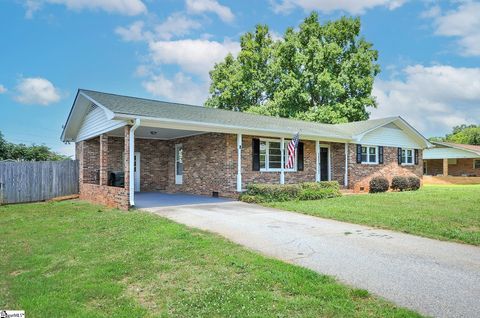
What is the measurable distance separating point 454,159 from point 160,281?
35520 mm

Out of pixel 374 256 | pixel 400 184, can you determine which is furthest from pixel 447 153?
pixel 374 256

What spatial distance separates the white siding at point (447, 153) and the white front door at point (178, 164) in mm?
24659

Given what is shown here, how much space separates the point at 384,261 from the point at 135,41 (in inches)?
763

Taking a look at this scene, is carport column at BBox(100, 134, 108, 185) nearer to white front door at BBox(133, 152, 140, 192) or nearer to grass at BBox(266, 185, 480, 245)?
white front door at BBox(133, 152, 140, 192)

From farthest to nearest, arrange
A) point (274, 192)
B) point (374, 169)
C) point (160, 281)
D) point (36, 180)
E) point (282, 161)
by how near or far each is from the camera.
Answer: point (374, 169)
point (282, 161)
point (36, 180)
point (274, 192)
point (160, 281)

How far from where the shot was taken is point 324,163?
19469mm

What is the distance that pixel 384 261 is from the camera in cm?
530

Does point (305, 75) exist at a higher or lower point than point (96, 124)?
higher

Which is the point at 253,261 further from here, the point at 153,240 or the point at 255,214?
the point at 255,214

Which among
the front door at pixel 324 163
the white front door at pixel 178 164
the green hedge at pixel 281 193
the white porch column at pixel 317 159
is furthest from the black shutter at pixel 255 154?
the front door at pixel 324 163

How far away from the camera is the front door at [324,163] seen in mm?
19297

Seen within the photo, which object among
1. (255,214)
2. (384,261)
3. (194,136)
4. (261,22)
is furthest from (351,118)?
(384,261)

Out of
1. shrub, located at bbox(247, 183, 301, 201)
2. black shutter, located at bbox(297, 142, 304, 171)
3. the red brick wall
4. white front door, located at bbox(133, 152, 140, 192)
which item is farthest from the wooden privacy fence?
the red brick wall

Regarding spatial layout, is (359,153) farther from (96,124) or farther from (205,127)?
(96,124)
